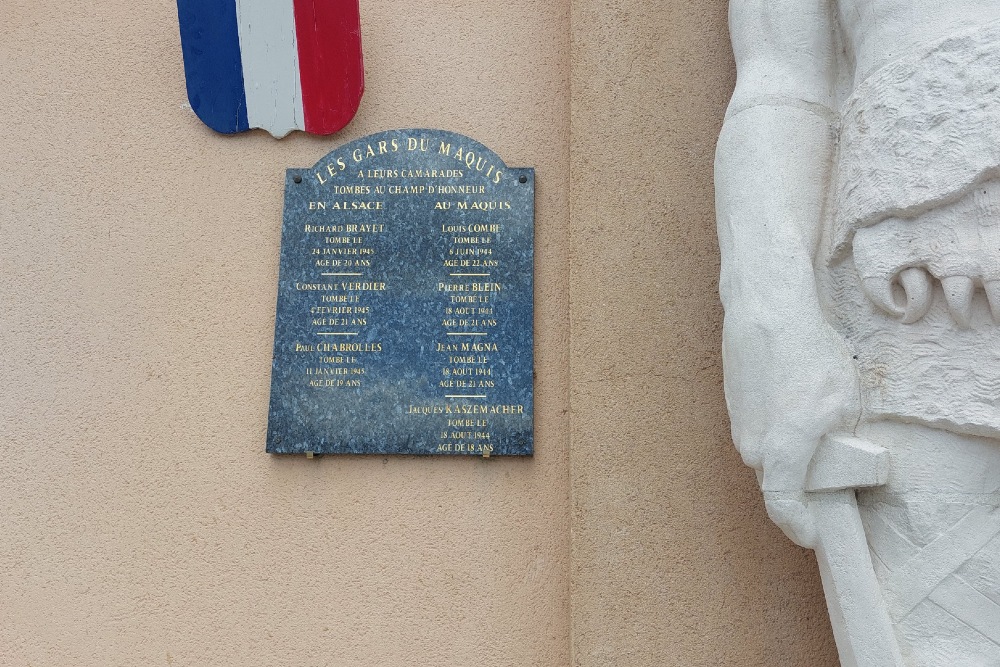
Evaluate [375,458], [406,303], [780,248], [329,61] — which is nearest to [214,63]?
[329,61]

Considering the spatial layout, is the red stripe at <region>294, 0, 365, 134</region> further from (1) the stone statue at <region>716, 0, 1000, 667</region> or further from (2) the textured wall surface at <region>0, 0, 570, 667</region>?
(1) the stone statue at <region>716, 0, 1000, 667</region>

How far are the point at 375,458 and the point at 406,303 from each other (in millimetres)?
434

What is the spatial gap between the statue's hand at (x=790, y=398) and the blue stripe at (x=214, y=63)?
1761 millimetres

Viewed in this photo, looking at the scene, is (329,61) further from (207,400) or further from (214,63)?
(207,400)

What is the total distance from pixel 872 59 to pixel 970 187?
1.03 feet

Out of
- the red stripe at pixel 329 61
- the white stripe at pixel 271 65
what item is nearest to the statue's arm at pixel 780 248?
the red stripe at pixel 329 61

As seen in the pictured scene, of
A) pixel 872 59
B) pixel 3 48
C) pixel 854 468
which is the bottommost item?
pixel 854 468

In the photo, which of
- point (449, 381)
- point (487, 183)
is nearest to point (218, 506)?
point (449, 381)

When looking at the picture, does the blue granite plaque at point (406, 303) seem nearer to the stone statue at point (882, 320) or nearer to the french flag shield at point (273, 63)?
the french flag shield at point (273, 63)

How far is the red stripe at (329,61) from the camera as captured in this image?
2.74m

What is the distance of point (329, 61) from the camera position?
9.07 feet

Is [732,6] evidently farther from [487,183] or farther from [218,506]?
[218,506]

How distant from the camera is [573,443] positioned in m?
2.36

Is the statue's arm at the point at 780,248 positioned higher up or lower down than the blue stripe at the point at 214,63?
lower down
